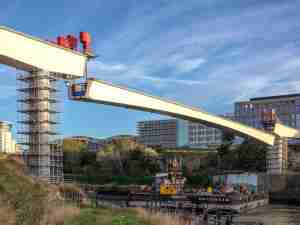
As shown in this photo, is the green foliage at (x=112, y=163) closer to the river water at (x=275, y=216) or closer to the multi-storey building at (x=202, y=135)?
the river water at (x=275, y=216)

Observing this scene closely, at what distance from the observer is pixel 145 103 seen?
143 feet

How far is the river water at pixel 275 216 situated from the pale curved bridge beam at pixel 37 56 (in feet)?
67.0

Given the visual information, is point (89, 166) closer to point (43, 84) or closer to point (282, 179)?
point (282, 179)

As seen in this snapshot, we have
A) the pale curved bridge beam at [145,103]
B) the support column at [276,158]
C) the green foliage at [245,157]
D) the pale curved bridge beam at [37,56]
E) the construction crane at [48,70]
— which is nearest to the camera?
the pale curved bridge beam at [37,56]

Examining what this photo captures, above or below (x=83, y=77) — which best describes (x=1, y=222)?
below

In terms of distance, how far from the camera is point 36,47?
33.8 meters

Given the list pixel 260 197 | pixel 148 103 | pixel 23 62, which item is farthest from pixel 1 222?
pixel 260 197

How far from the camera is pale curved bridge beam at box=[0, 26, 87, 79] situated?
104 ft

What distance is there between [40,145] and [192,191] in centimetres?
2396

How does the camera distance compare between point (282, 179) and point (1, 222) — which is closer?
point (1, 222)

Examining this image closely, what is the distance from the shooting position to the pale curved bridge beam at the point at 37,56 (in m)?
31.8

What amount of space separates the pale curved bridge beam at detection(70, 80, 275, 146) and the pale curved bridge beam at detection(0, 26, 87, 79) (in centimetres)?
192

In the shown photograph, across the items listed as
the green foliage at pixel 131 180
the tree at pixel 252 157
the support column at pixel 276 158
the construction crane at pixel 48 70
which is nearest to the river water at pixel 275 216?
the support column at pixel 276 158

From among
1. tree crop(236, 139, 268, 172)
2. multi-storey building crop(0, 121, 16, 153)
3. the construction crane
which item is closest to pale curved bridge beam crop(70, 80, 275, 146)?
the construction crane
